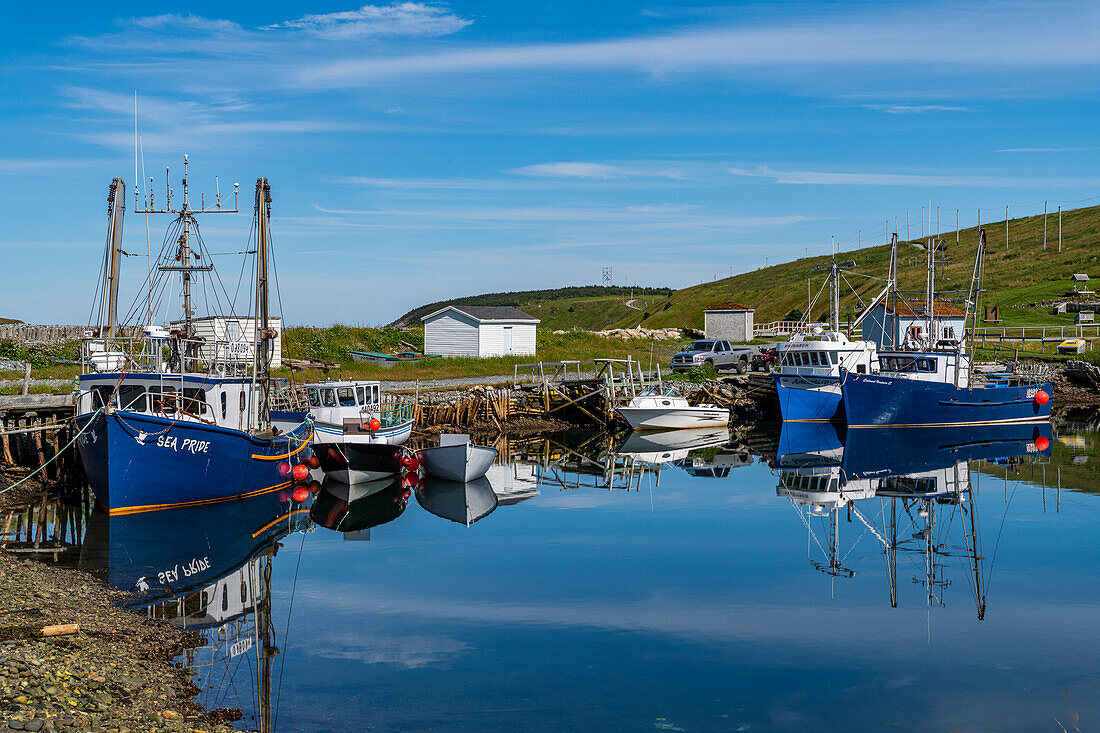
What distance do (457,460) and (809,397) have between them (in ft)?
75.6

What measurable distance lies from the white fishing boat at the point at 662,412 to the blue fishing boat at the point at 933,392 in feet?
24.4

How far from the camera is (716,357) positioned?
61562mm

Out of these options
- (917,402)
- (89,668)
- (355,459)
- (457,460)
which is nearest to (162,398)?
(355,459)

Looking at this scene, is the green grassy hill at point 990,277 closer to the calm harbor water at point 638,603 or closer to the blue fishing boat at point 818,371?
the blue fishing boat at point 818,371

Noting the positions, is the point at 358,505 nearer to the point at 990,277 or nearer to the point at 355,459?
the point at 355,459

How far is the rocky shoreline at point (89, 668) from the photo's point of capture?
1040 cm

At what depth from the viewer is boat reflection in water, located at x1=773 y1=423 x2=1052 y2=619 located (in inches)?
861

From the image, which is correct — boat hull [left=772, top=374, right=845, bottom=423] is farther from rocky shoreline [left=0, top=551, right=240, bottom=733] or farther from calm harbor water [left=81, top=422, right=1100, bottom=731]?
rocky shoreline [left=0, top=551, right=240, bottom=733]

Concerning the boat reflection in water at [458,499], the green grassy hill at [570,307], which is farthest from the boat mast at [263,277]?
the green grassy hill at [570,307]

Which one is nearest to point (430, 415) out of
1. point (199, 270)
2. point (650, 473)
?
point (650, 473)

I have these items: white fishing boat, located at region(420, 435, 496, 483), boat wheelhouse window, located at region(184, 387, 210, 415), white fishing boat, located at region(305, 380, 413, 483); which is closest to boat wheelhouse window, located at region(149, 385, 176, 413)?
boat wheelhouse window, located at region(184, 387, 210, 415)

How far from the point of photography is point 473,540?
23609 millimetres

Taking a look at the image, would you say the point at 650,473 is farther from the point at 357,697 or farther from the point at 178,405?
the point at 357,697

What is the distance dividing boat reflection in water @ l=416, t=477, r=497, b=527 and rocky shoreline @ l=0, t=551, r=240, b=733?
11295 mm
